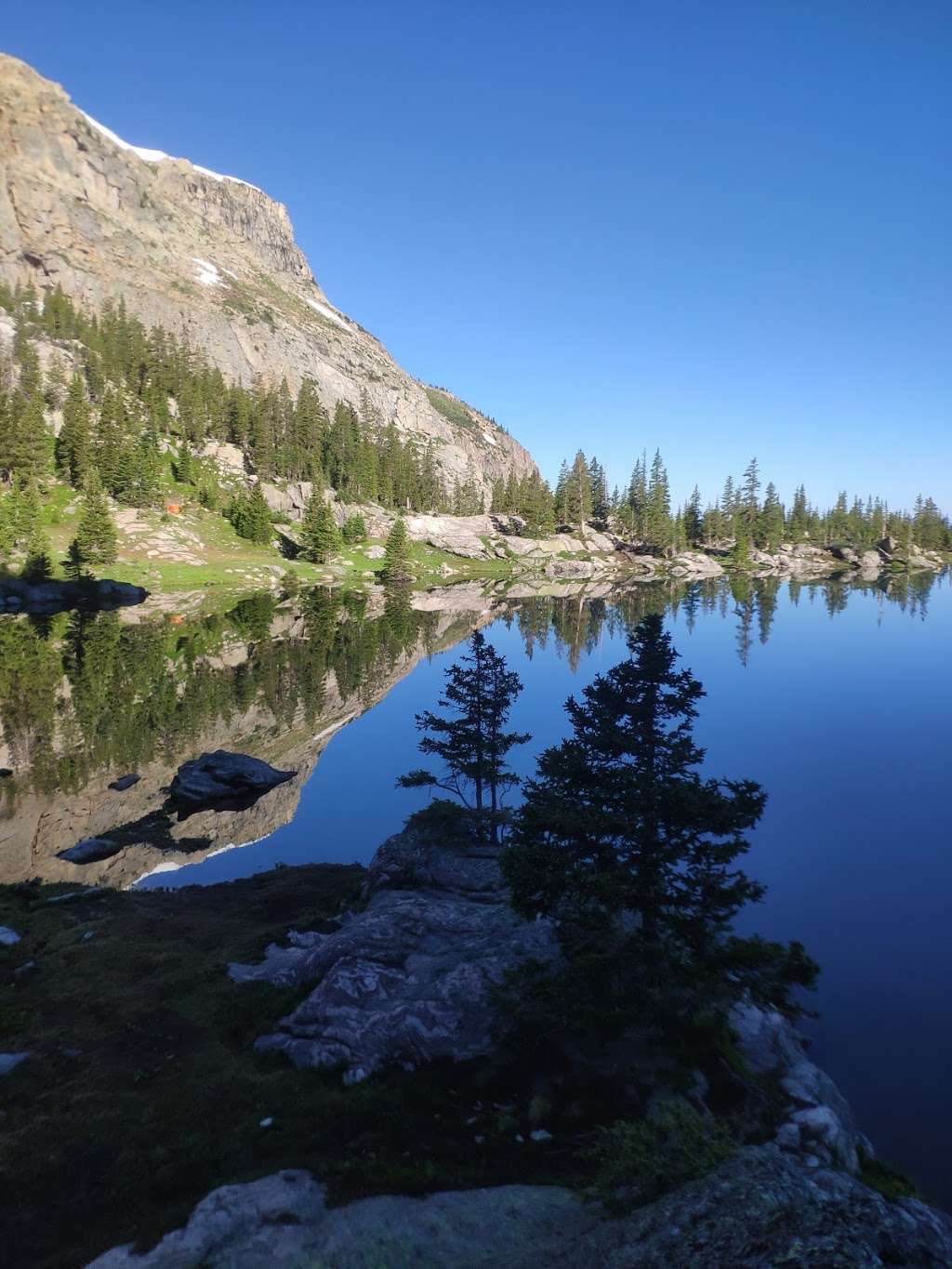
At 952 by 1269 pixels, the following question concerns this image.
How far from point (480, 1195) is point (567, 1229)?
5.68 feet

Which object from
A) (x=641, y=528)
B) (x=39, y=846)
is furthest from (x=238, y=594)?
(x=641, y=528)

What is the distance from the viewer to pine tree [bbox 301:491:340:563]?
107250 mm

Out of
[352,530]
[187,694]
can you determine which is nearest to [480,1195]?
Result: [187,694]

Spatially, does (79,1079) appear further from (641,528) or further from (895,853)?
(641,528)

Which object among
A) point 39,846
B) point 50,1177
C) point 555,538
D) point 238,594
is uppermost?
point 555,538

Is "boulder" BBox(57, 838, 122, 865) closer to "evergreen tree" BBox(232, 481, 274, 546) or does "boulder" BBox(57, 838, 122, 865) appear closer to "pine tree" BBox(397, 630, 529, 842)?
"pine tree" BBox(397, 630, 529, 842)

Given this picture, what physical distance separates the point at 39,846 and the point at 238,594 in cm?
6530

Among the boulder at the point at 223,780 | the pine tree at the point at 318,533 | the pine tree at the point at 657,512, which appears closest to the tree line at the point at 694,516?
the pine tree at the point at 657,512

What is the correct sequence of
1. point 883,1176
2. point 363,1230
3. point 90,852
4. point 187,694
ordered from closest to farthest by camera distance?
1. point 363,1230
2. point 883,1176
3. point 90,852
4. point 187,694

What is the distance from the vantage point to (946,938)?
21.0 meters

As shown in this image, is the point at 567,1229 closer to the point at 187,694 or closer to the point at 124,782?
the point at 124,782

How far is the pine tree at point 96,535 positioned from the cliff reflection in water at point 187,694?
1468 cm

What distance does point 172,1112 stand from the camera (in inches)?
489

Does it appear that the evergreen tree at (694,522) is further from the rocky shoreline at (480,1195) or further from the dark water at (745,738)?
the rocky shoreline at (480,1195)
